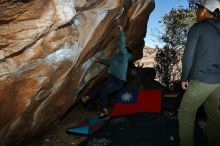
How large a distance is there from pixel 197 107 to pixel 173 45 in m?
8.62

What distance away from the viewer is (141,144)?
6270 millimetres

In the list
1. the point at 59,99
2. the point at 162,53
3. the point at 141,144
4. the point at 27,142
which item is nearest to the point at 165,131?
the point at 141,144

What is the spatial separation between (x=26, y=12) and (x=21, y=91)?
137 centimetres

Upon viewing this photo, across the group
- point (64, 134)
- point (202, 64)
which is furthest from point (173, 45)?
point (202, 64)

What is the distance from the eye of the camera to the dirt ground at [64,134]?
6.91 meters

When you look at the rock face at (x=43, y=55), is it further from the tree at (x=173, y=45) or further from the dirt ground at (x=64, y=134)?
the tree at (x=173, y=45)

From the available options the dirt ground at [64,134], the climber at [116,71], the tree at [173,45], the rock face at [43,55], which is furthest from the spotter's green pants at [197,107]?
the tree at [173,45]

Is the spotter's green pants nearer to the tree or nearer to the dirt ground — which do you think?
the dirt ground

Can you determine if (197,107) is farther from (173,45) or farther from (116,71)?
(173,45)

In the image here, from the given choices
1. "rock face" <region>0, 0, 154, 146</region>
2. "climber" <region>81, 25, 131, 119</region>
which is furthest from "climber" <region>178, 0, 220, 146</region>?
"climber" <region>81, 25, 131, 119</region>

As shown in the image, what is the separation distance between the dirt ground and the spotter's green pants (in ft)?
8.50

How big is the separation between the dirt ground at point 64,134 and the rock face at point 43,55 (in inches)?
Answer: 8.7

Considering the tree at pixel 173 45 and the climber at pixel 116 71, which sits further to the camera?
the tree at pixel 173 45

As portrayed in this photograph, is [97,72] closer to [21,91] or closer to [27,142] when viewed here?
[27,142]
